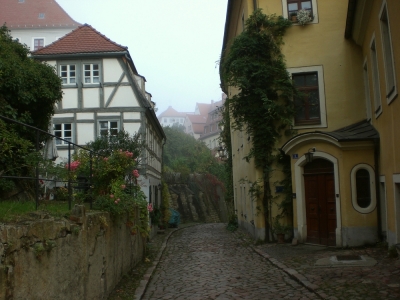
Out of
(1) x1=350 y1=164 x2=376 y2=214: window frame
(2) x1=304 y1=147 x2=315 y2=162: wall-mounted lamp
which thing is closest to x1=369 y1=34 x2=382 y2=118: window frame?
(1) x1=350 y1=164 x2=376 y2=214: window frame

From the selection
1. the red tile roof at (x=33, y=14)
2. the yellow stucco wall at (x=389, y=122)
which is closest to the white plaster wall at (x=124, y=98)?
the yellow stucco wall at (x=389, y=122)

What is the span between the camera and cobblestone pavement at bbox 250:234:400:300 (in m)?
8.11

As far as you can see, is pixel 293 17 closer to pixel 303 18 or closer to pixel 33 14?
pixel 303 18

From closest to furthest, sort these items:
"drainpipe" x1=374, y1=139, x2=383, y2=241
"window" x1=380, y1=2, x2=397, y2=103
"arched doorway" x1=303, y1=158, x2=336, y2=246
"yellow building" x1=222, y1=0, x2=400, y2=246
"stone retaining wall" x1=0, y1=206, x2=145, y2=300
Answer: "stone retaining wall" x1=0, y1=206, x2=145, y2=300 < "window" x1=380, y1=2, x2=397, y2=103 < "yellow building" x1=222, y1=0, x2=400, y2=246 < "drainpipe" x1=374, y1=139, x2=383, y2=241 < "arched doorway" x1=303, y1=158, x2=336, y2=246

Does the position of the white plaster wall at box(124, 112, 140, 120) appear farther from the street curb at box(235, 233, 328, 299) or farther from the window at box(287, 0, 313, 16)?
the street curb at box(235, 233, 328, 299)

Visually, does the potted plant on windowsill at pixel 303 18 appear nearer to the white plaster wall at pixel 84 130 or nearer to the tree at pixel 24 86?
the tree at pixel 24 86

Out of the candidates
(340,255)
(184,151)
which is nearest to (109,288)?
(340,255)

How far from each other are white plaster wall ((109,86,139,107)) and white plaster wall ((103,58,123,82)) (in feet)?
1.92

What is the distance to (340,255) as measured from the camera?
12.5m

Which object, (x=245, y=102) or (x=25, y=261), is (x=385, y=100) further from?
(x=25, y=261)

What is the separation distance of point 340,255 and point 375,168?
2.96 m

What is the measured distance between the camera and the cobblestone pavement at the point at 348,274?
811 centimetres

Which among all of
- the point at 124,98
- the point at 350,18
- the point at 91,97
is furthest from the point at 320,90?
the point at 91,97

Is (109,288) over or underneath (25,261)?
underneath
